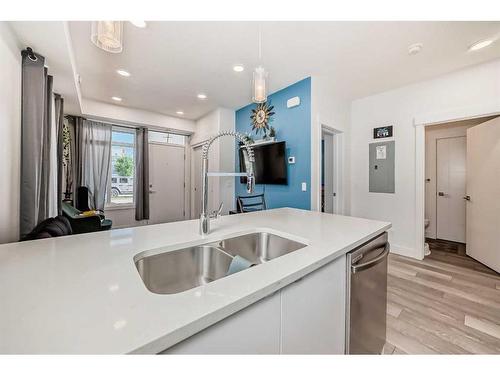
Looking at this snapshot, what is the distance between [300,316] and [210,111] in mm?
4226

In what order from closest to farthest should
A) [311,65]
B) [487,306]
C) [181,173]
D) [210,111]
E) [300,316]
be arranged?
[300,316], [487,306], [311,65], [210,111], [181,173]

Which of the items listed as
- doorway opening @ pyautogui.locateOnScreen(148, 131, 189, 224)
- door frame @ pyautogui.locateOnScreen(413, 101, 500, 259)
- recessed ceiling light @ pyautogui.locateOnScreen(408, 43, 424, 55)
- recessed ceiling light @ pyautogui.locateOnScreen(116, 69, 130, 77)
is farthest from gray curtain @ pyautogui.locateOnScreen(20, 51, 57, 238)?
door frame @ pyautogui.locateOnScreen(413, 101, 500, 259)

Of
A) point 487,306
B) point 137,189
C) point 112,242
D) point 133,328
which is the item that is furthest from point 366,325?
point 137,189

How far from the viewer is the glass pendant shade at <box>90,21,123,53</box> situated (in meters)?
1.04

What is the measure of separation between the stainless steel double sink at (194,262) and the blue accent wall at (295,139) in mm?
1793

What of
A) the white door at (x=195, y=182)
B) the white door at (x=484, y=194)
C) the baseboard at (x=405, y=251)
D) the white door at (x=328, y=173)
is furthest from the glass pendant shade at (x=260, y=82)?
the white door at (x=195, y=182)

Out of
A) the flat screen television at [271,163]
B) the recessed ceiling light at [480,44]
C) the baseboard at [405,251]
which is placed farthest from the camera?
the flat screen television at [271,163]

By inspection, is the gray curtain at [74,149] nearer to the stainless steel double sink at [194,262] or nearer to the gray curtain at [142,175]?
the gray curtain at [142,175]

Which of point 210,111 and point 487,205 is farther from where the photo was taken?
point 210,111

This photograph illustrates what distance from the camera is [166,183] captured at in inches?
193

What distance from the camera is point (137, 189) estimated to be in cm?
448

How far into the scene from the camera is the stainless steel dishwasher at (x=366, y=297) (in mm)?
975

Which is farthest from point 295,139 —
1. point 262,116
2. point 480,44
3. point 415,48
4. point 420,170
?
point 480,44

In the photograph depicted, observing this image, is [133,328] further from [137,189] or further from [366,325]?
[137,189]
